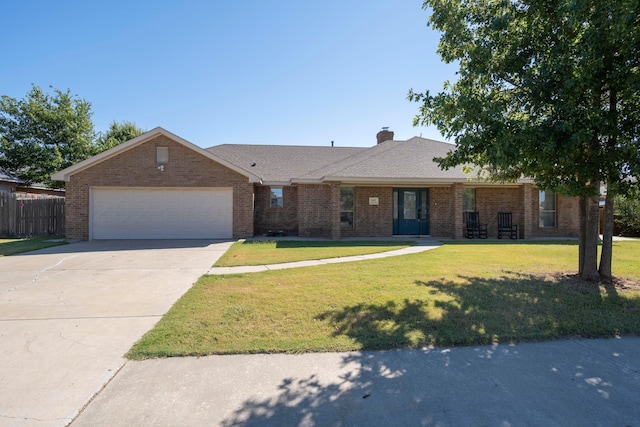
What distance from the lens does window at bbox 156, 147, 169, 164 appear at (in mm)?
14594

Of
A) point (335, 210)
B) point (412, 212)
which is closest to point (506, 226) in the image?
point (412, 212)

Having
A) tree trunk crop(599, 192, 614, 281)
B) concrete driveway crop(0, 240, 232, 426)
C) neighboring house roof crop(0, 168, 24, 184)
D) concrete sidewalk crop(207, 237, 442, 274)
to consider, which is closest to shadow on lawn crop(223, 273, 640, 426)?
tree trunk crop(599, 192, 614, 281)

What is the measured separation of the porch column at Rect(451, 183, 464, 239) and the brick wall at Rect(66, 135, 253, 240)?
356 inches

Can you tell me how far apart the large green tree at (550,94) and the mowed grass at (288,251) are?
16.4 feet

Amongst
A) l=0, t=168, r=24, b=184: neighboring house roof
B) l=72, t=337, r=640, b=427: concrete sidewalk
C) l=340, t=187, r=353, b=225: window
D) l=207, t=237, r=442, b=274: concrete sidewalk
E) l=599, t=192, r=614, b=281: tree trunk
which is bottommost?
l=72, t=337, r=640, b=427: concrete sidewalk

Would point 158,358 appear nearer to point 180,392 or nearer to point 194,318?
point 180,392

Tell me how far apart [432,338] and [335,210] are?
10.7 metres

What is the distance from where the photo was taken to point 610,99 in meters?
6.12

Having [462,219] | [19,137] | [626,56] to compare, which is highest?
[19,137]

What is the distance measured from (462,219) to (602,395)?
13.3 meters

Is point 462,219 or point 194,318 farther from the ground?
point 462,219

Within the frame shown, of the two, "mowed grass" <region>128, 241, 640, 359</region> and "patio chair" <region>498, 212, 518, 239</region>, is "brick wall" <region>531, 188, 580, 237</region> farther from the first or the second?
"mowed grass" <region>128, 241, 640, 359</region>

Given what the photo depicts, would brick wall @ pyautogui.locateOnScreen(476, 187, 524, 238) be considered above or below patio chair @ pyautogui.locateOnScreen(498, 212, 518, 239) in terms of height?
above

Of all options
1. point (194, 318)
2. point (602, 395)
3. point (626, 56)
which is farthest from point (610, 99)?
point (194, 318)
